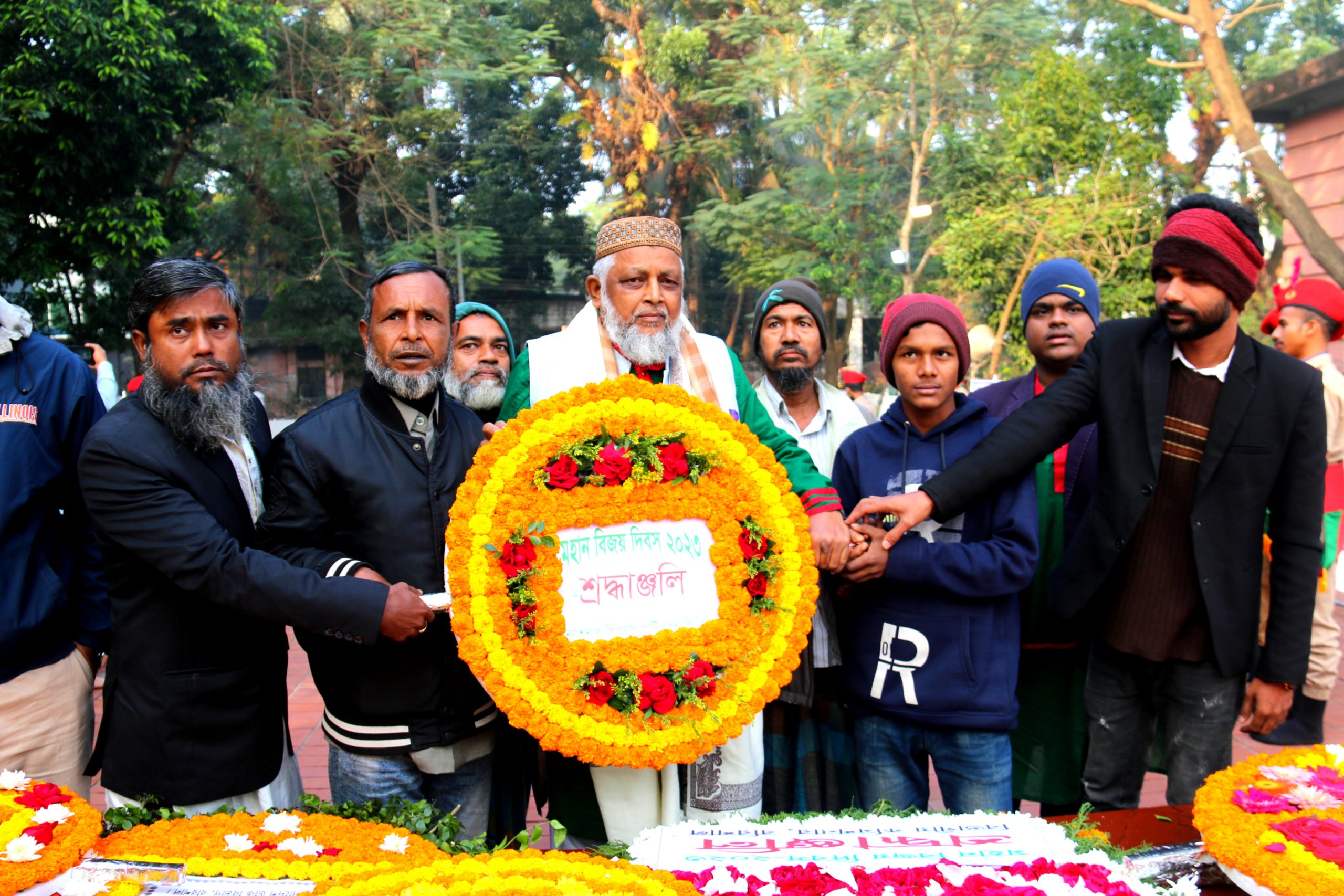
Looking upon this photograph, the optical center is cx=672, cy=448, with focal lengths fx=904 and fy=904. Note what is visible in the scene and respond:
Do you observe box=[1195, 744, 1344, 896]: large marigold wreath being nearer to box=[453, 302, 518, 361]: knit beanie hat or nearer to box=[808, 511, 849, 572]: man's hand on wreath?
box=[808, 511, 849, 572]: man's hand on wreath

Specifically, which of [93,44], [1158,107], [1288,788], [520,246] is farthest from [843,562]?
[520,246]

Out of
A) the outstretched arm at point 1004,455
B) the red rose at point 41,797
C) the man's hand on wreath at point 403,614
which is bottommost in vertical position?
the red rose at point 41,797

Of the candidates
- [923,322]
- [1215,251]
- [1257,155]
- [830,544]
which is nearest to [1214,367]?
[1215,251]

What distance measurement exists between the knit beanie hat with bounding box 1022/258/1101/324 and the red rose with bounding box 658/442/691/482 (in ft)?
6.62

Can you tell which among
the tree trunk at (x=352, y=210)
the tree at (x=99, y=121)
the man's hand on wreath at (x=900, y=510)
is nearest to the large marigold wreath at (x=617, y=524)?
the man's hand on wreath at (x=900, y=510)

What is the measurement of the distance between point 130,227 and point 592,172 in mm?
14529

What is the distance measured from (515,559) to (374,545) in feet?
1.72

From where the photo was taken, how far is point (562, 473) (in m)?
2.53

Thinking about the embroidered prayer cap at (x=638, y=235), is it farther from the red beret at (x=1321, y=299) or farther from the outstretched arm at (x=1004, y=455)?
the red beret at (x=1321, y=299)

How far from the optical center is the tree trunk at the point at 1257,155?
35.4ft

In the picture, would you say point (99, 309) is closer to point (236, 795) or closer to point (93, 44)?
point (93, 44)

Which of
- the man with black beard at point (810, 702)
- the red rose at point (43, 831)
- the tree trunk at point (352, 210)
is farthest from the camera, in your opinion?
the tree trunk at point (352, 210)

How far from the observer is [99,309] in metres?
12.3

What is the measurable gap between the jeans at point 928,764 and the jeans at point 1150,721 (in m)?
0.38
